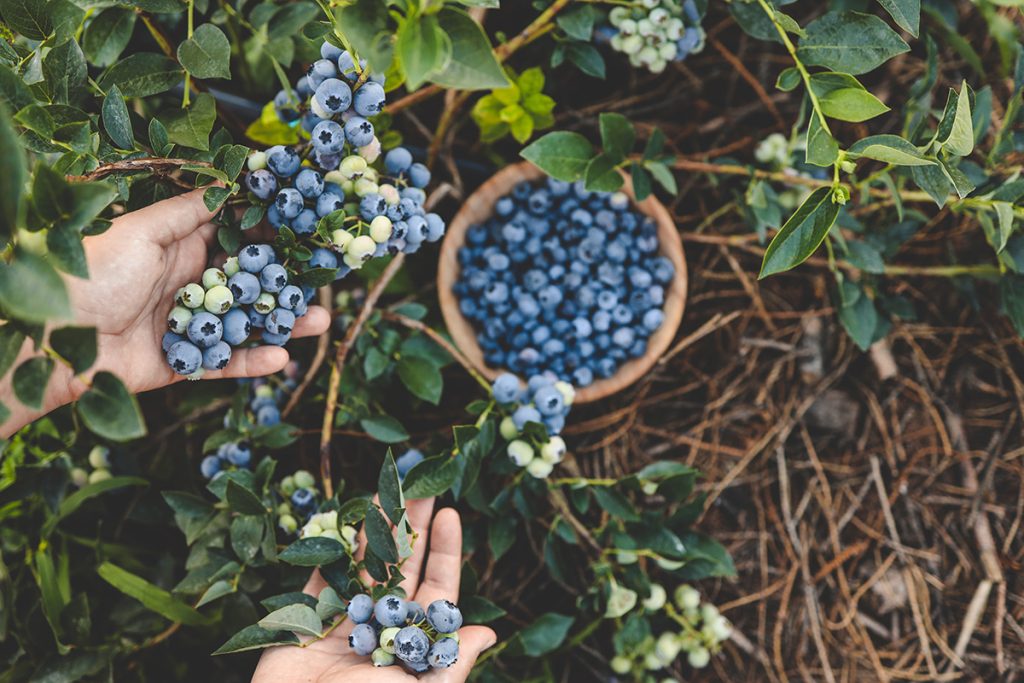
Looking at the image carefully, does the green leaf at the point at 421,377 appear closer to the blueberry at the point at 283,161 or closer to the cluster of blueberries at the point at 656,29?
the blueberry at the point at 283,161

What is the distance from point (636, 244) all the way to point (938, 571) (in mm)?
1275

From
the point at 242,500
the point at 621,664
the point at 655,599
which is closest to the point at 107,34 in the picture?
the point at 242,500

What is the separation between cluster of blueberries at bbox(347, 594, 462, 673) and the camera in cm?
119

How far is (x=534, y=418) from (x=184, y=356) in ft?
2.29

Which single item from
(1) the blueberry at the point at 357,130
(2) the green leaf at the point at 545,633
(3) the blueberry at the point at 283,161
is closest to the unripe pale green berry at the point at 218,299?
(3) the blueberry at the point at 283,161

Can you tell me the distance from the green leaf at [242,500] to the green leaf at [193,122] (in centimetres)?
64

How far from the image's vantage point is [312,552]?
1.33 m

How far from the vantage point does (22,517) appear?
1.84 meters

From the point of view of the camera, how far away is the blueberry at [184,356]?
4.15 ft

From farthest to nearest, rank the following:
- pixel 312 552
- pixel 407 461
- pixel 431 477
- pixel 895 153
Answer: pixel 407 461, pixel 431 477, pixel 312 552, pixel 895 153

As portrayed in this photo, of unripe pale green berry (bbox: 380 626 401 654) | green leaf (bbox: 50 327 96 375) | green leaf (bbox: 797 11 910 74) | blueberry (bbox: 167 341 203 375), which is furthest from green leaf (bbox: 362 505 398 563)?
green leaf (bbox: 797 11 910 74)

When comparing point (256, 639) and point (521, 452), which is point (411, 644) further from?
Answer: point (521, 452)

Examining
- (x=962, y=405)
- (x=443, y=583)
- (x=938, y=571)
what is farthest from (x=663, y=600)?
(x=962, y=405)

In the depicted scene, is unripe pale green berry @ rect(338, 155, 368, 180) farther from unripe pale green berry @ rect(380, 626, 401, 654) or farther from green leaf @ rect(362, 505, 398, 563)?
unripe pale green berry @ rect(380, 626, 401, 654)
